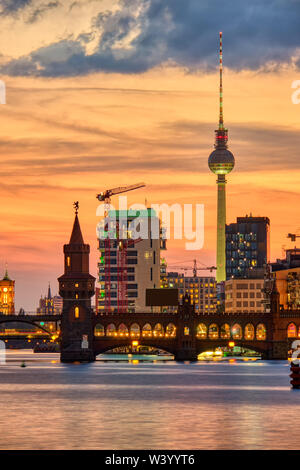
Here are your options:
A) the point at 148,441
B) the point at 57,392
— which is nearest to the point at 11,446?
the point at 148,441

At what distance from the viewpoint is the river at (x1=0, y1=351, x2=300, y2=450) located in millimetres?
95938

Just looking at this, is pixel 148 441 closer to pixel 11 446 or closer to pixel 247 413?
pixel 11 446

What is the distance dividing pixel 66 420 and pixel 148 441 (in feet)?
69.5

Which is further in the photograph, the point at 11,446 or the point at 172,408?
the point at 172,408

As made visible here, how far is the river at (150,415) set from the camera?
95938 mm

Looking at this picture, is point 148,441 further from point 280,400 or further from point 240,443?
point 280,400

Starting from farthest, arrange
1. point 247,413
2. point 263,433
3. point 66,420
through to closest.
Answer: point 247,413 < point 66,420 < point 263,433

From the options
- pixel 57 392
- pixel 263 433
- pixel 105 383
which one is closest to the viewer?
pixel 263 433

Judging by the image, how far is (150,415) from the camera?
12250 centimetres

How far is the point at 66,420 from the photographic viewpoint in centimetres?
11544
